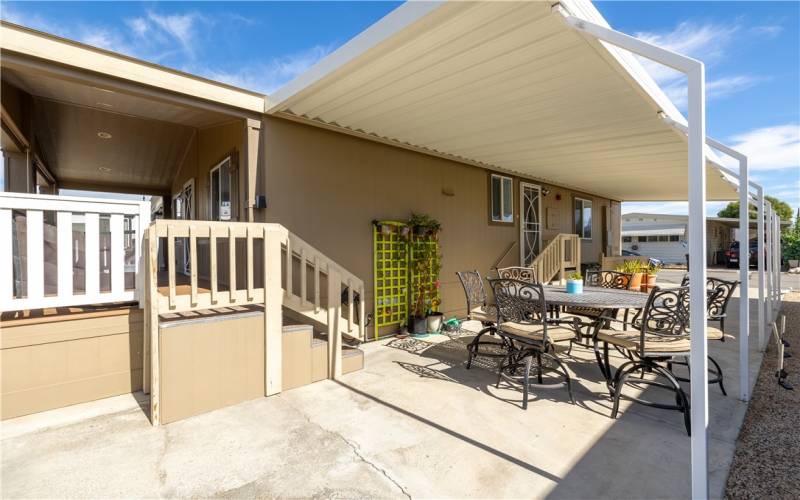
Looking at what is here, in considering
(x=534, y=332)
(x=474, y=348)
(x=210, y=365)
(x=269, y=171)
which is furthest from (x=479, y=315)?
(x=269, y=171)

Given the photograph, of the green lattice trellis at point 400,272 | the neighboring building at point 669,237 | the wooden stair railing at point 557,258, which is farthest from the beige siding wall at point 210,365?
the neighboring building at point 669,237

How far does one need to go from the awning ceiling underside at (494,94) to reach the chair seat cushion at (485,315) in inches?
85.6

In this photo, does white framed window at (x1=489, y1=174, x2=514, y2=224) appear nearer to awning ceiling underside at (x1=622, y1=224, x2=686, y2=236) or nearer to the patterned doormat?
the patterned doormat

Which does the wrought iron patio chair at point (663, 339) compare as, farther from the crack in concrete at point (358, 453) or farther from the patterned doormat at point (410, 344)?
the patterned doormat at point (410, 344)

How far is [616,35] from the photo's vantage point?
2.06 metres

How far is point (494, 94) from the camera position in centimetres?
362

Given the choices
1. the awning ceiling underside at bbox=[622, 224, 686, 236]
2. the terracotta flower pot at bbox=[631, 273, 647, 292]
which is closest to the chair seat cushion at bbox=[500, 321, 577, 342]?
the terracotta flower pot at bbox=[631, 273, 647, 292]

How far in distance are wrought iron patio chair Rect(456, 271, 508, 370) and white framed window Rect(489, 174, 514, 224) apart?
9.43 ft

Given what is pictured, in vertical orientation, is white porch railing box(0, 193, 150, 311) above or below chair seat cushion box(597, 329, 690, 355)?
above

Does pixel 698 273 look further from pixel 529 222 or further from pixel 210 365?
pixel 529 222

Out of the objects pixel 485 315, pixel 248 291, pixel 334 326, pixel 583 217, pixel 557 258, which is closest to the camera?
pixel 248 291

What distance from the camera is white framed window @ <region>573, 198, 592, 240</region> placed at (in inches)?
403

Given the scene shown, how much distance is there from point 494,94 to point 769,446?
3.36 meters

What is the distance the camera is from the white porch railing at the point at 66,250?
2.84m
